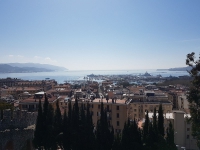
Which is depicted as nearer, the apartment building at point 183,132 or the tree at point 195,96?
the tree at point 195,96

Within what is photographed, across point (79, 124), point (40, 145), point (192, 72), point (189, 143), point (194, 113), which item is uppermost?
point (192, 72)

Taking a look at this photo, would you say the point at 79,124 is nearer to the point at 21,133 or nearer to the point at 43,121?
the point at 43,121

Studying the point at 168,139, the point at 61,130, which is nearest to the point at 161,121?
the point at 168,139

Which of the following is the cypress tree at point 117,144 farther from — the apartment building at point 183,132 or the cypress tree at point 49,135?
the apartment building at point 183,132

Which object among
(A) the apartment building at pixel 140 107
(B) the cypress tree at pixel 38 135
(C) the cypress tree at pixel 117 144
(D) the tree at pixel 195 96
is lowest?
(A) the apartment building at pixel 140 107

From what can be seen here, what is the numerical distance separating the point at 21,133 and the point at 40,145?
1948 mm

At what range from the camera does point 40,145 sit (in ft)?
65.5

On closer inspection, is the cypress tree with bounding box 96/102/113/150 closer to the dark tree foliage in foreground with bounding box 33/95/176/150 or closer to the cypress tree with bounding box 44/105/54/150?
the dark tree foliage in foreground with bounding box 33/95/176/150

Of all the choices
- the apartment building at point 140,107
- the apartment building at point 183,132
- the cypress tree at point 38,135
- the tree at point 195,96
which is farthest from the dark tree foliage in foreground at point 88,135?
the apartment building at point 140,107

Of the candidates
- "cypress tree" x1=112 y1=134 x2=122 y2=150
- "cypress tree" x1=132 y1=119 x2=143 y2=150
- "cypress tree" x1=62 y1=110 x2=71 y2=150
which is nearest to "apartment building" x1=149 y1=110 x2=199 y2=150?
"cypress tree" x1=132 y1=119 x2=143 y2=150

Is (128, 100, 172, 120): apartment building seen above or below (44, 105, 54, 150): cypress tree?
below

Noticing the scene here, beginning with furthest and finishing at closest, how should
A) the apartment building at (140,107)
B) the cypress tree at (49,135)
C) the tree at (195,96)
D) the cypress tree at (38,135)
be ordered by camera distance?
the apartment building at (140,107) < the cypress tree at (49,135) < the cypress tree at (38,135) < the tree at (195,96)

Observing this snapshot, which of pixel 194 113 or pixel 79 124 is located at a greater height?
pixel 194 113

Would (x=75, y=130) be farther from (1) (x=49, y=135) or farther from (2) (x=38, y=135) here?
(2) (x=38, y=135)
